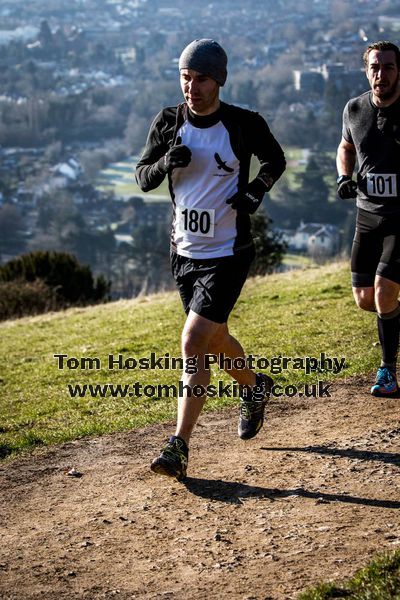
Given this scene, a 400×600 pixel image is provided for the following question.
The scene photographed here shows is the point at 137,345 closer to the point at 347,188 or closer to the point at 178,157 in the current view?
the point at 347,188

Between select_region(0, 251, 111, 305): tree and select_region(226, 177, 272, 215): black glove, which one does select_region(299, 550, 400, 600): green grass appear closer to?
select_region(226, 177, 272, 215): black glove

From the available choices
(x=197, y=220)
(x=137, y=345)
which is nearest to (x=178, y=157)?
(x=197, y=220)

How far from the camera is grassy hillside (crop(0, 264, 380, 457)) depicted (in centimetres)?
821

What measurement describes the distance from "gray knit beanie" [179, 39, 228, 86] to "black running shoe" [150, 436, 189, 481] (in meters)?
2.10

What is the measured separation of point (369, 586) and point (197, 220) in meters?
2.38

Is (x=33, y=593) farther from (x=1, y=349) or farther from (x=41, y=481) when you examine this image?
(x=1, y=349)

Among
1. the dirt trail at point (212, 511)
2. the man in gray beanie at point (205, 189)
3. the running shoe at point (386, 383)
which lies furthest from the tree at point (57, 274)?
the man in gray beanie at point (205, 189)

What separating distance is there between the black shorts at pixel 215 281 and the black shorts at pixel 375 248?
132 centimetres

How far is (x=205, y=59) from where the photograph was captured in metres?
5.68

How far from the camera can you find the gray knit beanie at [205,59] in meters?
5.67

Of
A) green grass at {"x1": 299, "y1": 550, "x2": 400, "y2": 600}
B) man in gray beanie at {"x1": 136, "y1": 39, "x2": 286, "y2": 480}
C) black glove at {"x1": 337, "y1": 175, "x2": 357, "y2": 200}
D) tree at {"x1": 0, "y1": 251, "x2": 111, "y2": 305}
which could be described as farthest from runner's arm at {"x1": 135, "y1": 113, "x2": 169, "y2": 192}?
tree at {"x1": 0, "y1": 251, "x2": 111, "y2": 305}

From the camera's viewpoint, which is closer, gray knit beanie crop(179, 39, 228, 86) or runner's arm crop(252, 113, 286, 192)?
gray knit beanie crop(179, 39, 228, 86)

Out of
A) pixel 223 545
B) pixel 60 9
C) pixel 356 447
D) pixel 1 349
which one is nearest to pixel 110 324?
pixel 1 349

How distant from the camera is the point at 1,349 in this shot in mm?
14039
